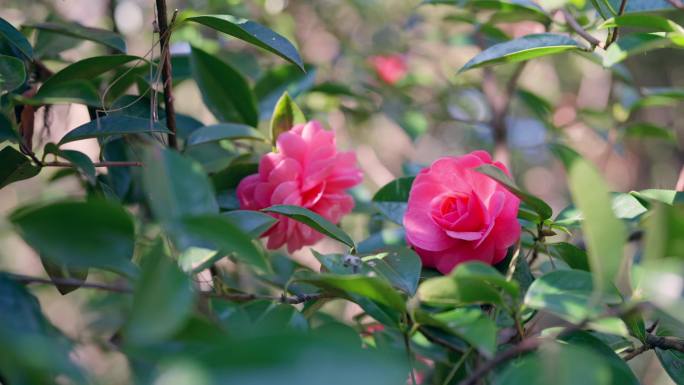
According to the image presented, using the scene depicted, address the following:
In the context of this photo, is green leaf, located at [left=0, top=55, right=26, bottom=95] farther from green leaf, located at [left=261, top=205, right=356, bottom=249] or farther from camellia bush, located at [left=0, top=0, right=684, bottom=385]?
green leaf, located at [left=261, top=205, right=356, bottom=249]

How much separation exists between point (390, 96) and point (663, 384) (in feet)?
5.46

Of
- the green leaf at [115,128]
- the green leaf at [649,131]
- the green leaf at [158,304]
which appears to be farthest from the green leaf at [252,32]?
the green leaf at [649,131]

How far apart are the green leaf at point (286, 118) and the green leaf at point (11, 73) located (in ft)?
0.91

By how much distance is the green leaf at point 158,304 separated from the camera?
0.31 m

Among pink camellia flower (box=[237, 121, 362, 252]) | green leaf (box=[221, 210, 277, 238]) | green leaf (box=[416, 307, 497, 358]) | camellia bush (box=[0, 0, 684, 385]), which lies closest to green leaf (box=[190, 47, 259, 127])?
camellia bush (box=[0, 0, 684, 385])

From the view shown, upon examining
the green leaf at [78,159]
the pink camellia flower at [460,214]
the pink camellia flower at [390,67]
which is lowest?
the pink camellia flower at [390,67]

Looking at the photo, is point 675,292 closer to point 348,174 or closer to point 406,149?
point 348,174

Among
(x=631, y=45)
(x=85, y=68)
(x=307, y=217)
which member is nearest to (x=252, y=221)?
(x=307, y=217)

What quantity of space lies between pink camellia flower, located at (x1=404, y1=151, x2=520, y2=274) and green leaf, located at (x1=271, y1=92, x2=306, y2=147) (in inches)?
8.5

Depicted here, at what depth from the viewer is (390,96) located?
138 cm

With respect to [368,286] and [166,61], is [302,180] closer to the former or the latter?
[166,61]

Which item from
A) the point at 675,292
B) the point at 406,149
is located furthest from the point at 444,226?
the point at 406,149

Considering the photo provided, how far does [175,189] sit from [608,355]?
0.38 metres

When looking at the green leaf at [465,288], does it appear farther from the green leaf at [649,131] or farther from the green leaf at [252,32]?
→ the green leaf at [649,131]
